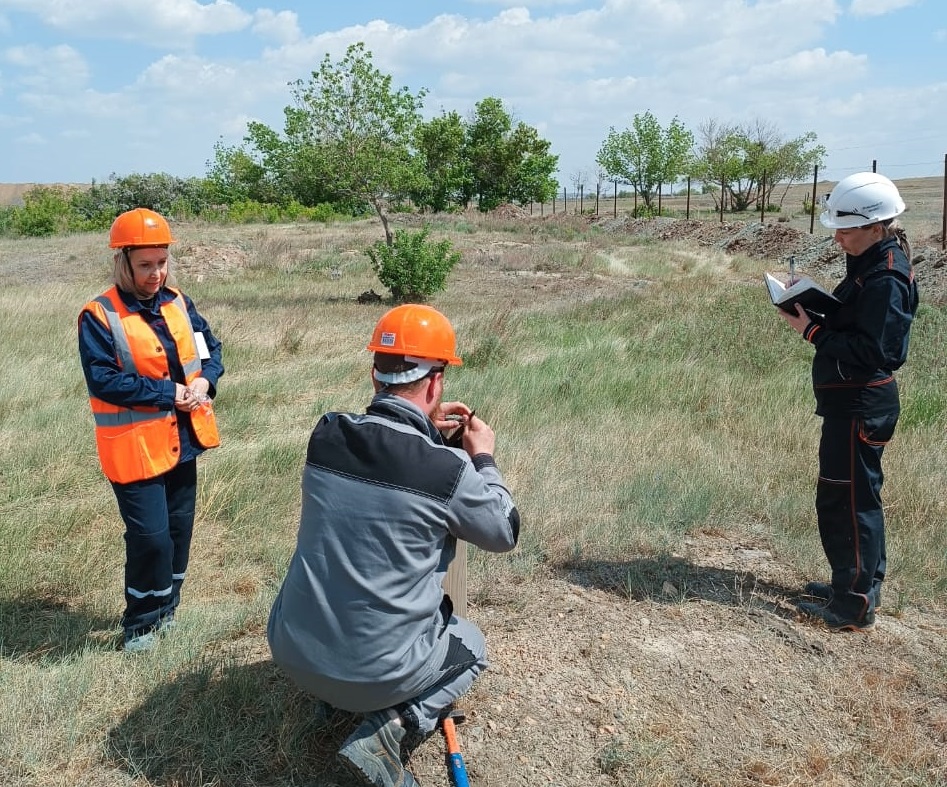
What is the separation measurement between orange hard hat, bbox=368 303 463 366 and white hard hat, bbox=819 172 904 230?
1.89 meters

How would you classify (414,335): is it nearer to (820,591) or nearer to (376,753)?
(376,753)

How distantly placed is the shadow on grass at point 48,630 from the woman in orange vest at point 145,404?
0.23 metres

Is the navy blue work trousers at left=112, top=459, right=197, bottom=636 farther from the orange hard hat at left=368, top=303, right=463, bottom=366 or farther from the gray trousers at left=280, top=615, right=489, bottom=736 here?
the orange hard hat at left=368, top=303, right=463, bottom=366

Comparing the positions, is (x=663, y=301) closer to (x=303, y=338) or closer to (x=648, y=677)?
(x=303, y=338)

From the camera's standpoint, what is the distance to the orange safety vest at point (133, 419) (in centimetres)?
341

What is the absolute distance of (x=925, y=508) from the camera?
16.4 ft

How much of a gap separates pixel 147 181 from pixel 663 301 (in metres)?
40.5

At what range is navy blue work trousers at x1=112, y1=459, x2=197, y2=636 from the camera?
3.44 meters

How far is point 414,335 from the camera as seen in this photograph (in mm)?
2578

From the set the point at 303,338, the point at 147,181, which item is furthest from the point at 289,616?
the point at 147,181

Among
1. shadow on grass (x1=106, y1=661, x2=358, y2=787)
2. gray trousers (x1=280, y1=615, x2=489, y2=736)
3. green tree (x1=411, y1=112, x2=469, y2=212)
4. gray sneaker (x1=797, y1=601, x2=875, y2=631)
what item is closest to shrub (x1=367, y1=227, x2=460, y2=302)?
gray sneaker (x1=797, y1=601, x2=875, y2=631)

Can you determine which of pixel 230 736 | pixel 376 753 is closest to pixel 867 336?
pixel 376 753

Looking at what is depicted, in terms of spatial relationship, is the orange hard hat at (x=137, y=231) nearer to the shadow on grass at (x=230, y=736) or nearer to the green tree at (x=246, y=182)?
the shadow on grass at (x=230, y=736)

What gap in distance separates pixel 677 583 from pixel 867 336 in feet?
4.98
